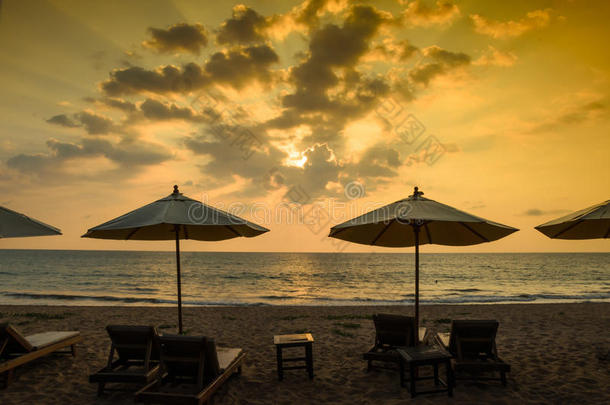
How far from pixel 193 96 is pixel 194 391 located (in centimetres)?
782

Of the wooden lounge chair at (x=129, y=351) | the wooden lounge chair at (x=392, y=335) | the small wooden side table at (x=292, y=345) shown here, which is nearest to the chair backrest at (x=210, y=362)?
the wooden lounge chair at (x=129, y=351)

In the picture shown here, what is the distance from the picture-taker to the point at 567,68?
9711mm

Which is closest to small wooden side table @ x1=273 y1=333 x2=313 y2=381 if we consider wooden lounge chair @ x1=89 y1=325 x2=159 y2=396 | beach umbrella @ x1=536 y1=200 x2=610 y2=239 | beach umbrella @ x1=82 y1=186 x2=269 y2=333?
beach umbrella @ x1=82 y1=186 x2=269 y2=333

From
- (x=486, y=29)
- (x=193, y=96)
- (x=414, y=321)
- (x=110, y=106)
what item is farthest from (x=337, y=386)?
(x=110, y=106)

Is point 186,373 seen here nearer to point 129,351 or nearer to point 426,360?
point 129,351

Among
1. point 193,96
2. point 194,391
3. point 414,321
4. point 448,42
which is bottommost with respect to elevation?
point 194,391

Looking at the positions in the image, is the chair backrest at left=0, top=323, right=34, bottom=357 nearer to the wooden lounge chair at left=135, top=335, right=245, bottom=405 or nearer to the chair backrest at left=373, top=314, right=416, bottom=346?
the wooden lounge chair at left=135, top=335, right=245, bottom=405

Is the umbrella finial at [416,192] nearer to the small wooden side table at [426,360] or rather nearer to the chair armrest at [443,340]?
the small wooden side table at [426,360]

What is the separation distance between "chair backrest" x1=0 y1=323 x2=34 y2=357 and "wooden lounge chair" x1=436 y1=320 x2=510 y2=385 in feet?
20.3

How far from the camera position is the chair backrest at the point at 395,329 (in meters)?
5.32

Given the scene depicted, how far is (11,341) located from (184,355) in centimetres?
313

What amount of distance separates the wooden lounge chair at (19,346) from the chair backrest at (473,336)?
6195mm

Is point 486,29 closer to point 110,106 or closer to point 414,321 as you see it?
point 414,321

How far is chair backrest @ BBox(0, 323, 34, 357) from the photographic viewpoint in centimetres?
491
